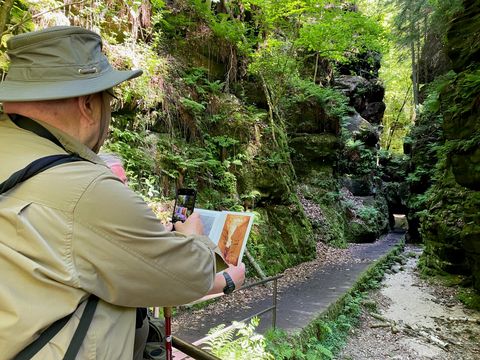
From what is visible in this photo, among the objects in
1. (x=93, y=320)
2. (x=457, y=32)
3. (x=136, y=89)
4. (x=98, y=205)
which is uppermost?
(x=457, y=32)

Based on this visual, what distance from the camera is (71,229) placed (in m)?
0.92

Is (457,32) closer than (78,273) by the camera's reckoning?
No

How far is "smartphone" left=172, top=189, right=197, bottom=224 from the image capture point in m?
1.73

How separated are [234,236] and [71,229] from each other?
805mm

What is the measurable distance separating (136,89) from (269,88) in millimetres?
5744

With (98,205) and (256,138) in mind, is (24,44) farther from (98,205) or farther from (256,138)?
(256,138)

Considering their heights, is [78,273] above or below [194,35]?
below

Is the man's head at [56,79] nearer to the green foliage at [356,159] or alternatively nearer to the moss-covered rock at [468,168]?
the moss-covered rock at [468,168]

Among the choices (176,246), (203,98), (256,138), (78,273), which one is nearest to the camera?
(78,273)

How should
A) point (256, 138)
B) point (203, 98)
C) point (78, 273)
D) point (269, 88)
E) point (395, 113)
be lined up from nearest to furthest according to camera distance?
point (78, 273), point (203, 98), point (256, 138), point (269, 88), point (395, 113)

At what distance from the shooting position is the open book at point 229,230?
1.54 metres

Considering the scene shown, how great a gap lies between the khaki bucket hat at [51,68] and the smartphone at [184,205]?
2.61ft

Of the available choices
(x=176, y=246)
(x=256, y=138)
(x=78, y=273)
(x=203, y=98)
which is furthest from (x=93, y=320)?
(x=256, y=138)

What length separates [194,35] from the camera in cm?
905
